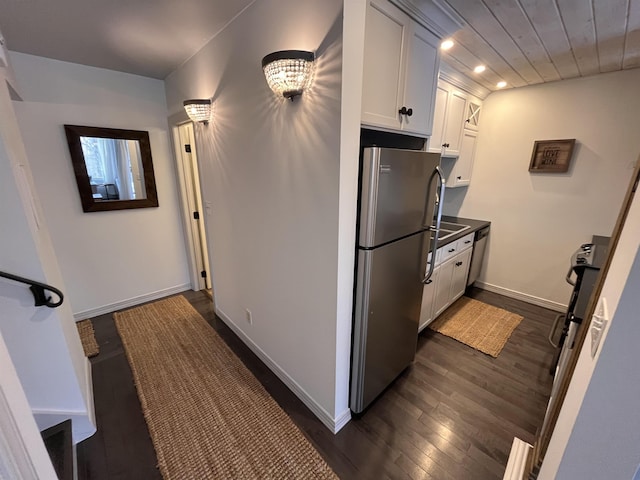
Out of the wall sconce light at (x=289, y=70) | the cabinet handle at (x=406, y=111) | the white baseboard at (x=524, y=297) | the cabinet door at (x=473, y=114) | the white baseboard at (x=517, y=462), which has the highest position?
the cabinet door at (x=473, y=114)

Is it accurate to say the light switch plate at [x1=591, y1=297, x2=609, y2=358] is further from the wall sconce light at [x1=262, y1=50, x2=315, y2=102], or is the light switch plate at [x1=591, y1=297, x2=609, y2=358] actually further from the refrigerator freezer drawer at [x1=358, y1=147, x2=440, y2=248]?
the wall sconce light at [x1=262, y1=50, x2=315, y2=102]

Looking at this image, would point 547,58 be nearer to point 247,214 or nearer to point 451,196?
point 451,196

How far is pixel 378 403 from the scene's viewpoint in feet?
5.91

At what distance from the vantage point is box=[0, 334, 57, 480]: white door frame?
580mm

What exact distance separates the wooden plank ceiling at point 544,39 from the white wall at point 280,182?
34.2 inches

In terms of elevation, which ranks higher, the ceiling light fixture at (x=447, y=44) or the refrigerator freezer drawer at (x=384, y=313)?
A: the ceiling light fixture at (x=447, y=44)

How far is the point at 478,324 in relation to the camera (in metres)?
2.67

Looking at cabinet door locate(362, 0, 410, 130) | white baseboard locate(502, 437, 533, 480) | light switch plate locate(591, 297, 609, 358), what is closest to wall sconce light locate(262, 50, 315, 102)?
cabinet door locate(362, 0, 410, 130)

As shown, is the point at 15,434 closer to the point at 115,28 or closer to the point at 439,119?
the point at 115,28

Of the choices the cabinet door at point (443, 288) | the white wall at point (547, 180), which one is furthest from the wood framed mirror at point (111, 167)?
the white wall at point (547, 180)

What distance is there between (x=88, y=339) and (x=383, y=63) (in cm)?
327

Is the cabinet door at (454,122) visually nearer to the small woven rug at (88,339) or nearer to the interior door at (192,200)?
the interior door at (192,200)

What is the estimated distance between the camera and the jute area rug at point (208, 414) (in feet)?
4.60

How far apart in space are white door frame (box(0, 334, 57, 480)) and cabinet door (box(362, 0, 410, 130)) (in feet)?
4.84
